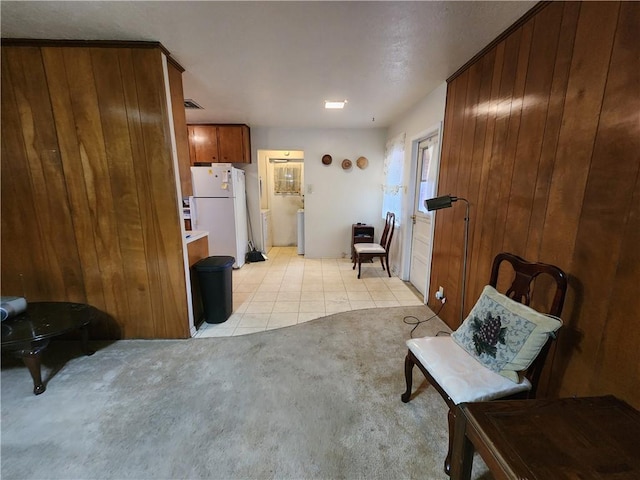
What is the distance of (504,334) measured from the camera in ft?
4.32

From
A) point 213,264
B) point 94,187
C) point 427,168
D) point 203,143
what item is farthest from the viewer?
point 203,143

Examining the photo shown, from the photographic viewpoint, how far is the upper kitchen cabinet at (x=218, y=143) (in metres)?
4.45

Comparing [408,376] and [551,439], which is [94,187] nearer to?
[408,376]

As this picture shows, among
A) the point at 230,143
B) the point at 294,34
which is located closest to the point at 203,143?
the point at 230,143

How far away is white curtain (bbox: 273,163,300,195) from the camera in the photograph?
5860 mm

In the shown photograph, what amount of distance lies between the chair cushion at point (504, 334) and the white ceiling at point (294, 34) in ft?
5.69

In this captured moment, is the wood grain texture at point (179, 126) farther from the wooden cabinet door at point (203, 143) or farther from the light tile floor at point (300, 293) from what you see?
the wooden cabinet door at point (203, 143)

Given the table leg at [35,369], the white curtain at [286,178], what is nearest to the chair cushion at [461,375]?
the table leg at [35,369]

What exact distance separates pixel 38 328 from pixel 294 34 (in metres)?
2.69

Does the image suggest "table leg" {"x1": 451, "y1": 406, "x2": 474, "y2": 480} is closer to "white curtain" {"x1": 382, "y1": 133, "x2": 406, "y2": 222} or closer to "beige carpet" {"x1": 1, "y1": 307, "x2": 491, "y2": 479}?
"beige carpet" {"x1": 1, "y1": 307, "x2": 491, "y2": 479}

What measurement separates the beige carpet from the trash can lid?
665mm

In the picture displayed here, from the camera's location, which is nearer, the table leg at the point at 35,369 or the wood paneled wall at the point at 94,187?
the table leg at the point at 35,369

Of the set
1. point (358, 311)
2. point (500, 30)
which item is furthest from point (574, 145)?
point (358, 311)

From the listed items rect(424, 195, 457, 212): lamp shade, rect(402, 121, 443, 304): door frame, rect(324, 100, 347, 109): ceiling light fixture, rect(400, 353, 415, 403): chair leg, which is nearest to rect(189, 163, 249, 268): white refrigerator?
rect(324, 100, 347, 109): ceiling light fixture
